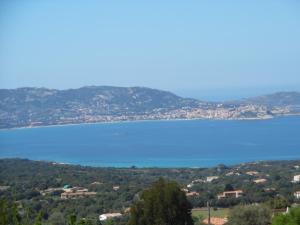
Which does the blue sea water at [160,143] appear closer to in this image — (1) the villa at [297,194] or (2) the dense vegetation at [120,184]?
(2) the dense vegetation at [120,184]

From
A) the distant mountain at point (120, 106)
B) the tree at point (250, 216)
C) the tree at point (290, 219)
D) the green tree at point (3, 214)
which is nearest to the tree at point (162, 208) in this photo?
the tree at point (290, 219)

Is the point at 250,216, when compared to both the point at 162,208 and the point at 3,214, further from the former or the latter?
the point at 3,214

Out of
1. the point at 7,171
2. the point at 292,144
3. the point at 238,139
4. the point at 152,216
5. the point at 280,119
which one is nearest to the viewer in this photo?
the point at 152,216

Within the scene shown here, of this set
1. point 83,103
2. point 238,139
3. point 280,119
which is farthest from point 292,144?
point 83,103

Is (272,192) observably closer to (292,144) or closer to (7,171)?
(7,171)

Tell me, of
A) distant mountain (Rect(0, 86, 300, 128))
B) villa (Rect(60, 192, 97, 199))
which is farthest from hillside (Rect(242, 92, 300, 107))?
villa (Rect(60, 192, 97, 199))

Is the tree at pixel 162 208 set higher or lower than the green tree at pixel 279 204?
higher

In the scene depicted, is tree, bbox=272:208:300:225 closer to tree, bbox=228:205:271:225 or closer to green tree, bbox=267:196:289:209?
tree, bbox=228:205:271:225
